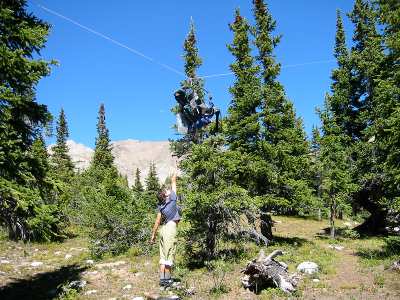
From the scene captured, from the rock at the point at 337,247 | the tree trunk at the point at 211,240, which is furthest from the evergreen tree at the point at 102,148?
the tree trunk at the point at 211,240

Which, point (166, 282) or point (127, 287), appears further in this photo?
point (127, 287)

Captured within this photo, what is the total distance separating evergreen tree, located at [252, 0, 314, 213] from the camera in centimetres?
2256

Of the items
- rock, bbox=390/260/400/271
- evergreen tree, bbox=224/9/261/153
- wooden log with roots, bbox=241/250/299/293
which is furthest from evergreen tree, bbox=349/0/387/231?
wooden log with roots, bbox=241/250/299/293

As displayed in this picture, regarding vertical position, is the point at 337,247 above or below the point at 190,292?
below

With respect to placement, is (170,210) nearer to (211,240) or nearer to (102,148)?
(211,240)

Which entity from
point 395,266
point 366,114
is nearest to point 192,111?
point 395,266

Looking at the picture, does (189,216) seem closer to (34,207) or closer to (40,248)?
(34,207)

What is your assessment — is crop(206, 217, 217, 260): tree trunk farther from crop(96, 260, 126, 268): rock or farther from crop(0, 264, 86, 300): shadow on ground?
crop(0, 264, 86, 300): shadow on ground

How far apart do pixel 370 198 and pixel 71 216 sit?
1996 centimetres

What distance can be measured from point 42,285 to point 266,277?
23.2 ft

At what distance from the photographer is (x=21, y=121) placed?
1128 cm

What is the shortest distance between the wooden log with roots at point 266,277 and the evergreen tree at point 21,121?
5165 millimetres

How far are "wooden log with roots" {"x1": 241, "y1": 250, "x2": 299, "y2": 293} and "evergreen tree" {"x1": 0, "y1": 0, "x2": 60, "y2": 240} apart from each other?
5.16 m

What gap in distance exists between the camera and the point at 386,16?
1579 centimetres
